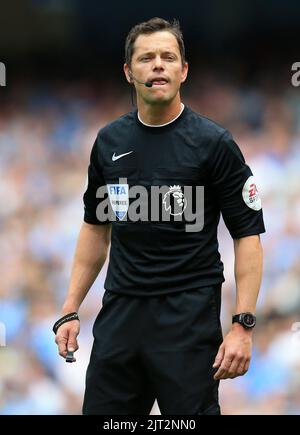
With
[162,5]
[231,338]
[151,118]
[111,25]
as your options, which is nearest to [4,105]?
[111,25]

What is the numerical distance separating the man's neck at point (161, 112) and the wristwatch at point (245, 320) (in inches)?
26.4

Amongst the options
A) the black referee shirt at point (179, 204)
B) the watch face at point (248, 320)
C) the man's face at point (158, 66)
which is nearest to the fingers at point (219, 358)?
the watch face at point (248, 320)

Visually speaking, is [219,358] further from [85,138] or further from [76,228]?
[85,138]

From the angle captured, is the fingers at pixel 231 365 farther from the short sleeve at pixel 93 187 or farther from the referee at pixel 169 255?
the short sleeve at pixel 93 187

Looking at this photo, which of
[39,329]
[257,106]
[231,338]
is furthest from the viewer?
[257,106]

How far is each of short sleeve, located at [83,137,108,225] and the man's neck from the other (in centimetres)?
26

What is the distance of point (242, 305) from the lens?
272 cm

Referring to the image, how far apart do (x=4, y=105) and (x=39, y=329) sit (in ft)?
5.71

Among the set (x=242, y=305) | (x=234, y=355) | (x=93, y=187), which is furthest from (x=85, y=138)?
(x=234, y=355)

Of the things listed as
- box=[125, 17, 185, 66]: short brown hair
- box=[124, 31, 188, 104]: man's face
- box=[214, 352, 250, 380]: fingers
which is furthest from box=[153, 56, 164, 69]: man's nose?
box=[214, 352, 250, 380]: fingers

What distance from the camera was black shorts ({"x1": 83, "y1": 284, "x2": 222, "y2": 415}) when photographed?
2730mm

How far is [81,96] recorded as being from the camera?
6098 mm

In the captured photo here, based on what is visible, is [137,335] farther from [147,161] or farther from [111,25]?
[111,25]

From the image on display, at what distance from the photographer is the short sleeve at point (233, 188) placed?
9.00ft
